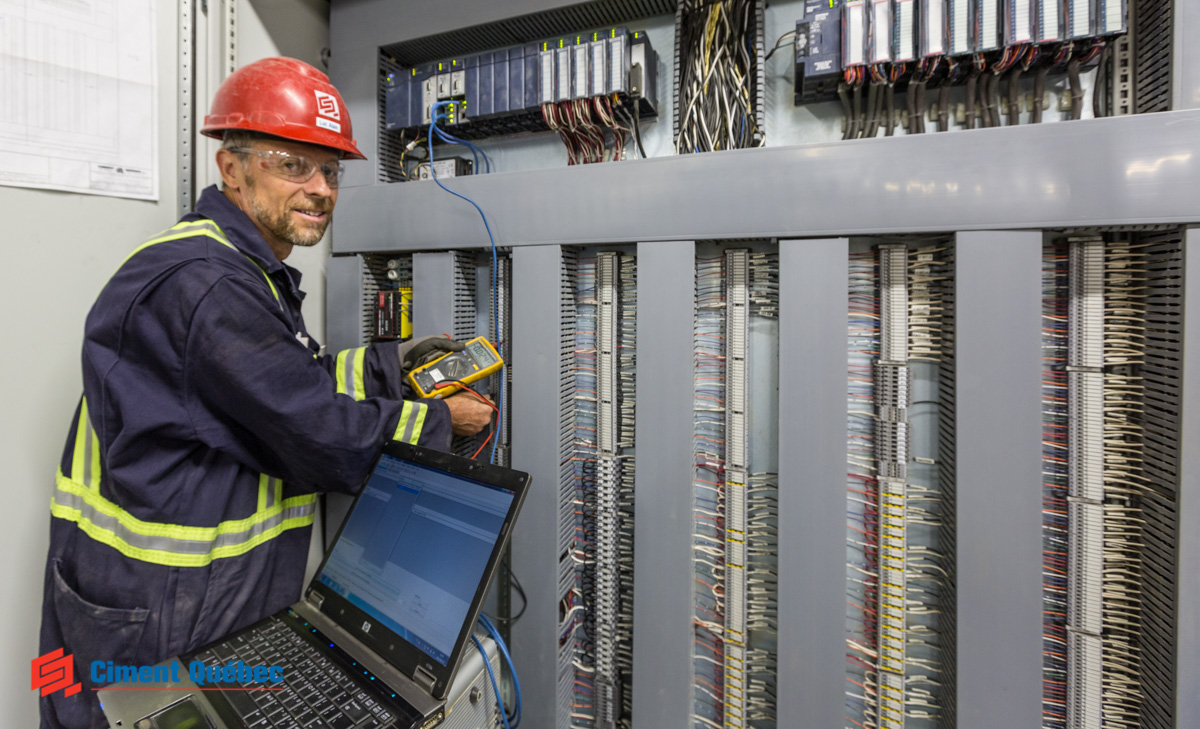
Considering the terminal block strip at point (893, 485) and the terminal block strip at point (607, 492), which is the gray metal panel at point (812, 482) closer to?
the terminal block strip at point (893, 485)

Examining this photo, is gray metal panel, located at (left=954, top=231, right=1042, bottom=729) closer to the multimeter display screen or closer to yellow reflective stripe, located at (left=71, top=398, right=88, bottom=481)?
the multimeter display screen

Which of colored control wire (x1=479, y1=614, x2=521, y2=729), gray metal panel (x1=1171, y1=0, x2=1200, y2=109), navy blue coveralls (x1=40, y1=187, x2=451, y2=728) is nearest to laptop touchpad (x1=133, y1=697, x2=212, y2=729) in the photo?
navy blue coveralls (x1=40, y1=187, x2=451, y2=728)

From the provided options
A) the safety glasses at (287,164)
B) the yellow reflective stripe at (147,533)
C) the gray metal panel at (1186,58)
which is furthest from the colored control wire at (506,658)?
the gray metal panel at (1186,58)

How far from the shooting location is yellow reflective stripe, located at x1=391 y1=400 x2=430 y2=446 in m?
1.01

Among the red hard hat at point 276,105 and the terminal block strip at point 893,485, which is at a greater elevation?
the red hard hat at point 276,105

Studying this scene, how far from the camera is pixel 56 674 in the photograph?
93 centimetres

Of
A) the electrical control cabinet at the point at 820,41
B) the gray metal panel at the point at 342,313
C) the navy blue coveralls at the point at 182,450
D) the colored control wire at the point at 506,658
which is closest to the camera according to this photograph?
the navy blue coveralls at the point at 182,450

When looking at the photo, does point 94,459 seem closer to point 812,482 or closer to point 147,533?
point 147,533

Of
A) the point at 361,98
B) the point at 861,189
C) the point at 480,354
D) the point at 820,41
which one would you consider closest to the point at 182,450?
the point at 480,354

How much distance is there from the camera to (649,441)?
116 cm

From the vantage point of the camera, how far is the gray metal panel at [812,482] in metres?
1.03

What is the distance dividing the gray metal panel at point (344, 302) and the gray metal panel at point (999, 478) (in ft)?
4.88

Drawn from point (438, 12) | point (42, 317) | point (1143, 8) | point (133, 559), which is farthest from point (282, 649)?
point (1143, 8)

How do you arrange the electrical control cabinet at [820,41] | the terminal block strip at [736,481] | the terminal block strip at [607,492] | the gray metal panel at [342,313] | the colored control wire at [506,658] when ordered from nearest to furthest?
the colored control wire at [506,658] < the electrical control cabinet at [820,41] < the terminal block strip at [736,481] < the terminal block strip at [607,492] < the gray metal panel at [342,313]
